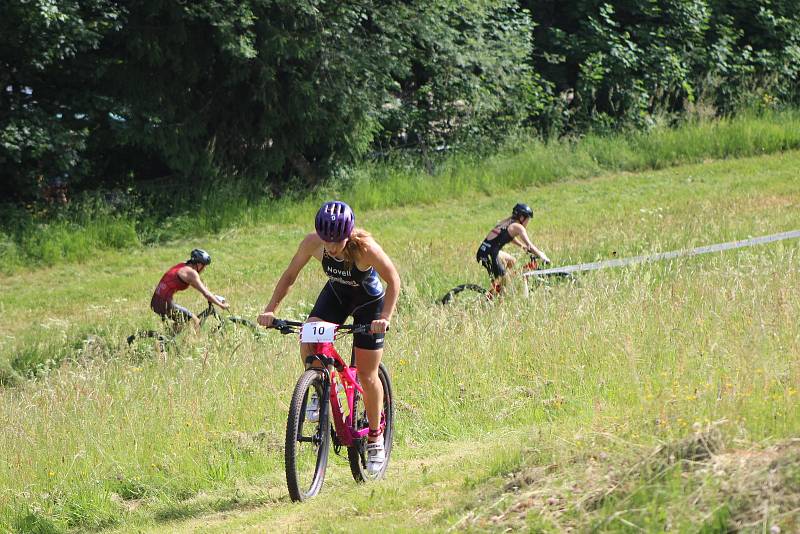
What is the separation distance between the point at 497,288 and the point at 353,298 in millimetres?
6164

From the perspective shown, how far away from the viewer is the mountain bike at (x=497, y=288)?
39.6ft

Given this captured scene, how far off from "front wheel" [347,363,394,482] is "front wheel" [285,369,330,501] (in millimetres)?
230

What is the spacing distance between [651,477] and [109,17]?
52.2ft

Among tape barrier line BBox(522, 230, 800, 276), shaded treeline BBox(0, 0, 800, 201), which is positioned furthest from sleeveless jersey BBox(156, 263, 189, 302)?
shaded treeline BBox(0, 0, 800, 201)

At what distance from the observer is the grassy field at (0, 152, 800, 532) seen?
5.31 m

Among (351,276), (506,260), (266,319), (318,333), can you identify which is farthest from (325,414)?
(506,260)

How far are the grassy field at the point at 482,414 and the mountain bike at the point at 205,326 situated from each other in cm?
26

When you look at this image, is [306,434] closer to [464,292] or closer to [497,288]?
[497,288]

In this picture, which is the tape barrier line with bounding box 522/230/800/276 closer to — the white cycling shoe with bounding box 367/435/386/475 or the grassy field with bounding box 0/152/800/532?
the grassy field with bounding box 0/152/800/532

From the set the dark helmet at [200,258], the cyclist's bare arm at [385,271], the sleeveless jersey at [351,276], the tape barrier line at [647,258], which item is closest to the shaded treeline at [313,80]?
the dark helmet at [200,258]

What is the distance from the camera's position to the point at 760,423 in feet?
18.8

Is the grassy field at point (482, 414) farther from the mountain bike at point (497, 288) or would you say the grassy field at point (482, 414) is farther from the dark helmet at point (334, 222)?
the dark helmet at point (334, 222)

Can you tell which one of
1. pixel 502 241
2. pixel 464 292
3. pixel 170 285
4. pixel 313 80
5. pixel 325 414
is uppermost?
pixel 313 80

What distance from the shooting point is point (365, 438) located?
23.8ft
